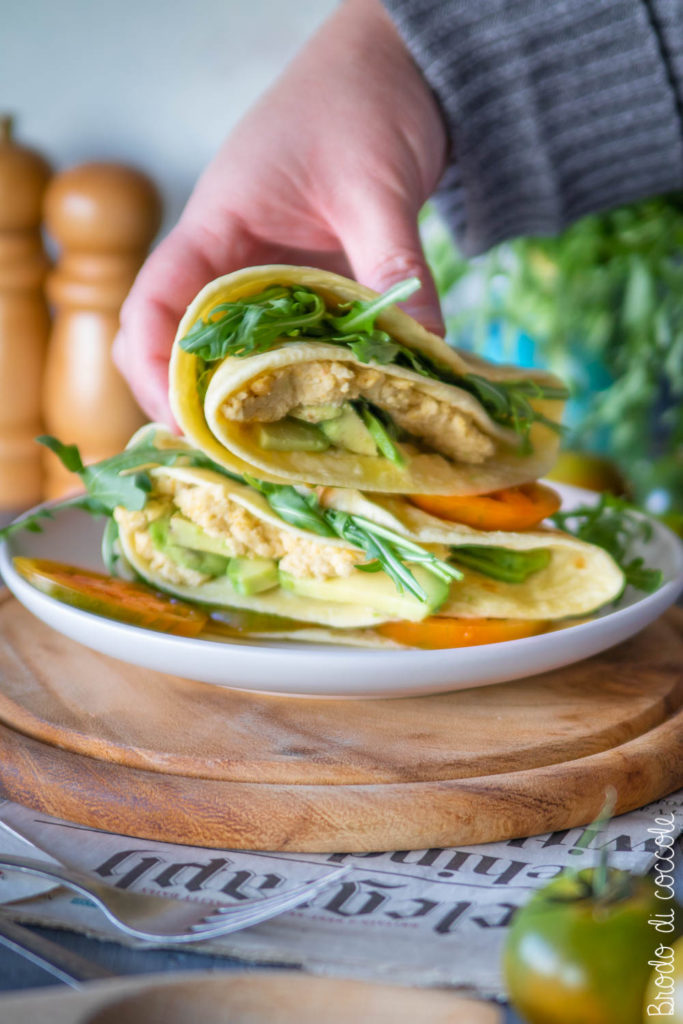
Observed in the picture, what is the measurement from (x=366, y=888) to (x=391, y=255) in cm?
109

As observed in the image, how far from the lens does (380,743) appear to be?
1335 mm

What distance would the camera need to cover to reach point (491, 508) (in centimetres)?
156

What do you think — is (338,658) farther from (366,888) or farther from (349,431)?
(349,431)

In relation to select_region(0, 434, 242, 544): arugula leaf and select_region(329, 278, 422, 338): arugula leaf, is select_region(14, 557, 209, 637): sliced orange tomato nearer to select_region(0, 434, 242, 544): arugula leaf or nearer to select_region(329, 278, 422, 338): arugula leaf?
select_region(0, 434, 242, 544): arugula leaf

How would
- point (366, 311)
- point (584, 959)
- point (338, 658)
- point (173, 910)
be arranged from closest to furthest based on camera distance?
point (584, 959) < point (173, 910) < point (338, 658) < point (366, 311)

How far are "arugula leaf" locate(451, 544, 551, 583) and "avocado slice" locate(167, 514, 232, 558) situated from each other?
→ 387mm

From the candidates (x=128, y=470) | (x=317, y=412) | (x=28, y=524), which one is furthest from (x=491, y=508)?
(x=28, y=524)

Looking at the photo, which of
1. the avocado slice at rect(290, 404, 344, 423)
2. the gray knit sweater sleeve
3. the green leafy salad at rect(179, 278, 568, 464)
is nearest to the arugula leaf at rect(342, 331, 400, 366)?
the green leafy salad at rect(179, 278, 568, 464)

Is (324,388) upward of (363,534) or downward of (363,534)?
upward

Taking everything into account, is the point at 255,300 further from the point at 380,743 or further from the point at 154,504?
the point at 380,743

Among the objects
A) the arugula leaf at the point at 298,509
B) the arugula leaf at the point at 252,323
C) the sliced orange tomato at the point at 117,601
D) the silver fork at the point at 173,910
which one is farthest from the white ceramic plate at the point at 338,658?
the arugula leaf at the point at 252,323

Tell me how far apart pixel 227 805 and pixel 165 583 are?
0.54 metres

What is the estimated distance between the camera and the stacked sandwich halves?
1388mm

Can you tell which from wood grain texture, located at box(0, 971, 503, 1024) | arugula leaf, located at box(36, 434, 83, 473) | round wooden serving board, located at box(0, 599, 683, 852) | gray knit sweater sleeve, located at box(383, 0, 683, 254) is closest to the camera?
wood grain texture, located at box(0, 971, 503, 1024)
